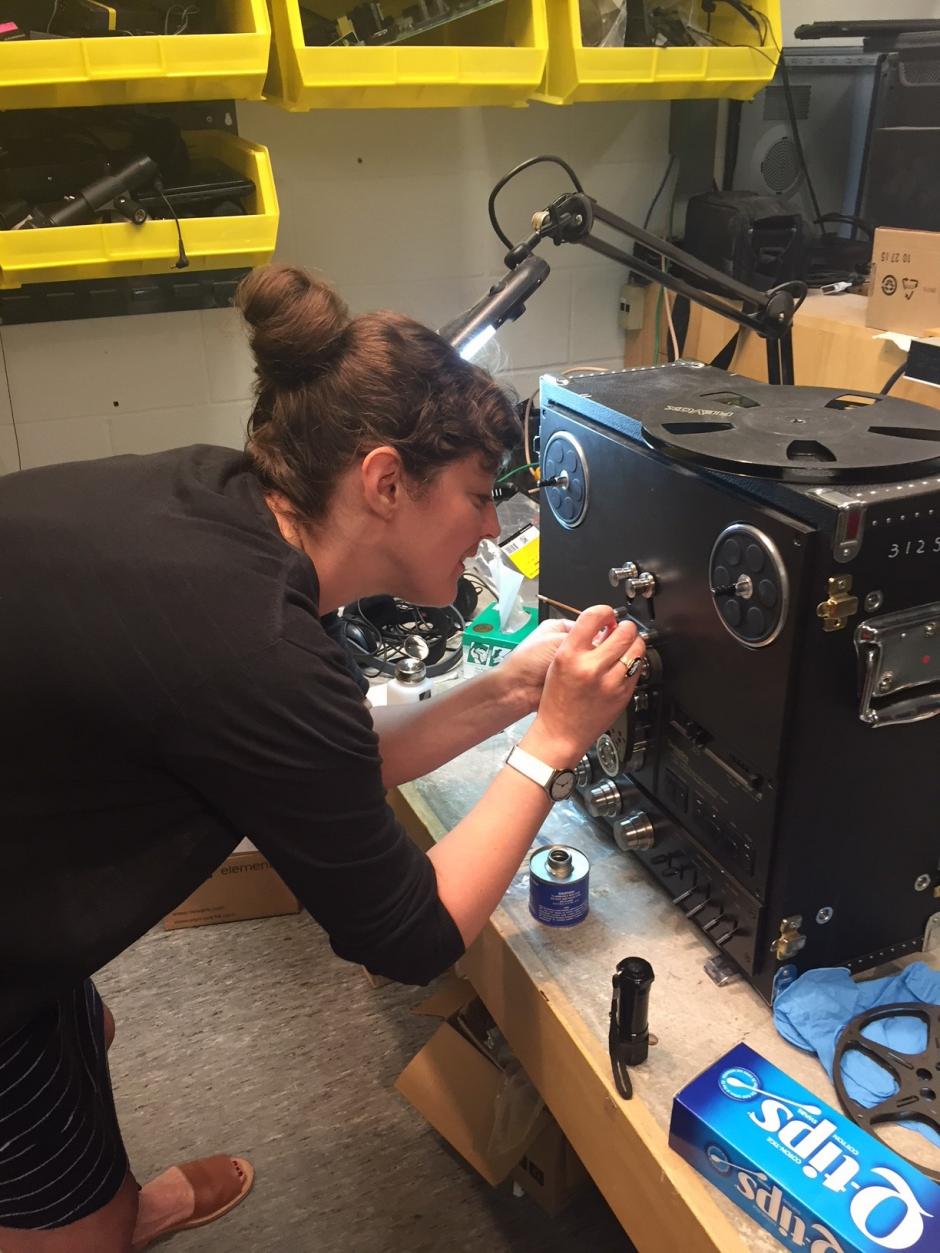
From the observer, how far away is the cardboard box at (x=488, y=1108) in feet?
4.02

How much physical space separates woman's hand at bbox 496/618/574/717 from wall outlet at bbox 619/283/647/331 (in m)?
1.05

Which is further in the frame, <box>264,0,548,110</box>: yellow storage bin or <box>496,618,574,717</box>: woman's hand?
<box>264,0,548,110</box>: yellow storage bin

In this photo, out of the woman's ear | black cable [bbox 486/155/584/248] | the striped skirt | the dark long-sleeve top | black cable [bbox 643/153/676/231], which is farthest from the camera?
black cable [bbox 643/153/676/231]

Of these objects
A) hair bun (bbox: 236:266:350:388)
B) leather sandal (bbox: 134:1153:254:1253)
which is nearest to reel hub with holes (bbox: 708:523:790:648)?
hair bun (bbox: 236:266:350:388)

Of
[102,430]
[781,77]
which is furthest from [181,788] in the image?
[781,77]

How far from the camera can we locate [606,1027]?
82 cm

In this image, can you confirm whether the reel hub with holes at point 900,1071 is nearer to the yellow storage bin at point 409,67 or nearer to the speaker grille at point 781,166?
the yellow storage bin at point 409,67

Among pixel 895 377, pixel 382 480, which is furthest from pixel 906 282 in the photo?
pixel 382 480

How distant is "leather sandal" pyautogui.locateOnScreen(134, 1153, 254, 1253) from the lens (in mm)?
1294

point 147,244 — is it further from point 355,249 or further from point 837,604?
point 837,604

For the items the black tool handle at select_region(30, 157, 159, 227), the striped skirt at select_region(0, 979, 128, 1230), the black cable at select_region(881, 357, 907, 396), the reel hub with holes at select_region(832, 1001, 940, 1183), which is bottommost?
the striped skirt at select_region(0, 979, 128, 1230)

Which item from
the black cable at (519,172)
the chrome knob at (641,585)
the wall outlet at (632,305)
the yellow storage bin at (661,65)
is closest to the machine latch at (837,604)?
the chrome knob at (641,585)

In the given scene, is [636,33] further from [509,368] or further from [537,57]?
[509,368]

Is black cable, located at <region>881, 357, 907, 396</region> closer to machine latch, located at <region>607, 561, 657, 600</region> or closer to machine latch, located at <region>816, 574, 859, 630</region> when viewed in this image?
machine latch, located at <region>607, 561, 657, 600</region>
